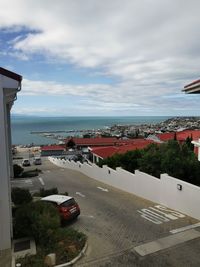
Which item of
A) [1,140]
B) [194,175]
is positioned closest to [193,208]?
[194,175]

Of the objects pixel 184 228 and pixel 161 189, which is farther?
pixel 161 189

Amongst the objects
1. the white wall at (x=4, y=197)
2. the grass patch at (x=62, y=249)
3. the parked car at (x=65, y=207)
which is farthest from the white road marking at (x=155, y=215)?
the white wall at (x=4, y=197)

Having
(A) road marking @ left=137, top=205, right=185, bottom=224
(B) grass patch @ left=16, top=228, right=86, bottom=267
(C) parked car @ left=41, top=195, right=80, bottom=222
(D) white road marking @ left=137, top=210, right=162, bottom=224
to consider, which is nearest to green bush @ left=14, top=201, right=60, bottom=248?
(B) grass patch @ left=16, top=228, right=86, bottom=267

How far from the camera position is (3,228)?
11641mm

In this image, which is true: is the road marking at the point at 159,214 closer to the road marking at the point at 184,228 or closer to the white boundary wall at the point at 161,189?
the white boundary wall at the point at 161,189

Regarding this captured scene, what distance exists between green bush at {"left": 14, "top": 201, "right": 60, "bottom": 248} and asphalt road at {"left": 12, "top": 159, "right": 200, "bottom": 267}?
1.52 m

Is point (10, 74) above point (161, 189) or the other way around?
above

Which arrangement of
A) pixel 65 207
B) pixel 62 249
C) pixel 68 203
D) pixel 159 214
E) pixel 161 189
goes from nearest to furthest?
1. pixel 62 249
2. pixel 65 207
3. pixel 68 203
4. pixel 159 214
5. pixel 161 189

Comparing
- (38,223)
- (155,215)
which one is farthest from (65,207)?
(155,215)

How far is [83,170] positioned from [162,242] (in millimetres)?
25733

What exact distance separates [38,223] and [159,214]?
6.33 meters

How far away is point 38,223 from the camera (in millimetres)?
11906

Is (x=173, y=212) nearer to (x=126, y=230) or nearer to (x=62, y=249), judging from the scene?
(x=126, y=230)

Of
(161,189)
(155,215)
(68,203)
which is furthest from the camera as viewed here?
(161,189)
